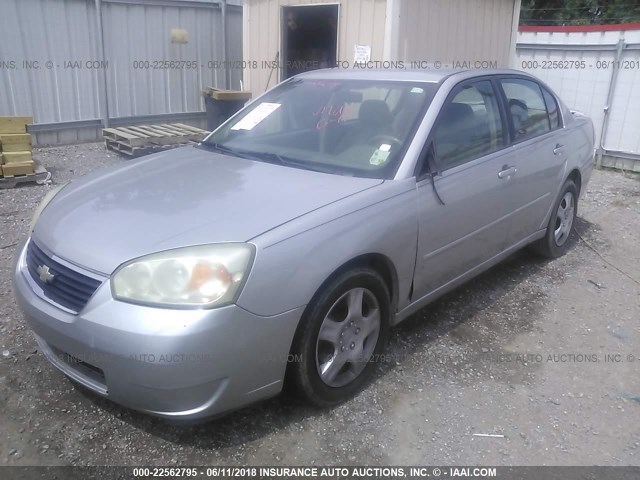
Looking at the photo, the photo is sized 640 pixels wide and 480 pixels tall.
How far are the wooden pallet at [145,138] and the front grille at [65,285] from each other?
222 inches

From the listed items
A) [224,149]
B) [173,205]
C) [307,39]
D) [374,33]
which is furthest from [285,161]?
[307,39]

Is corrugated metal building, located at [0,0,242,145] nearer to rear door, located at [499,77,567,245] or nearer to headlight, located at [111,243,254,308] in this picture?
rear door, located at [499,77,567,245]

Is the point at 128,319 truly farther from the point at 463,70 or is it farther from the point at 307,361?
the point at 463,70

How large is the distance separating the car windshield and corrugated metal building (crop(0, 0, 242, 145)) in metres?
5.78

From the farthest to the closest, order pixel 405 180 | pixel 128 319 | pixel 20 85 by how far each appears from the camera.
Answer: pixel 20 85 → pixel 405 180 → pixel 128 319

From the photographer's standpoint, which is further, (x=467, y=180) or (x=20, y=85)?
(x=20, y=85)

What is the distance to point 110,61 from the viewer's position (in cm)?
905

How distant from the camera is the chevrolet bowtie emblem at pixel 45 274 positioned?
2516 millimetres

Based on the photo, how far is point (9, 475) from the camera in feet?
7.89

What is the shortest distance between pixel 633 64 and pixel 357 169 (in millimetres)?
7398

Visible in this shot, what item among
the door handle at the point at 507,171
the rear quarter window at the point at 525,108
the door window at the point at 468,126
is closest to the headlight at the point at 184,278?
the door window at the point at 468,126

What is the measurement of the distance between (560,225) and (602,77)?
5.15 meters

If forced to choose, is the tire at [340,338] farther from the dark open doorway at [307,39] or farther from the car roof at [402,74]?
the dark open doorway at [307,39]

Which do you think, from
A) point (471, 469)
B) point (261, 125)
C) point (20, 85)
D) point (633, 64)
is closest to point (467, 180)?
point (261, 125)
